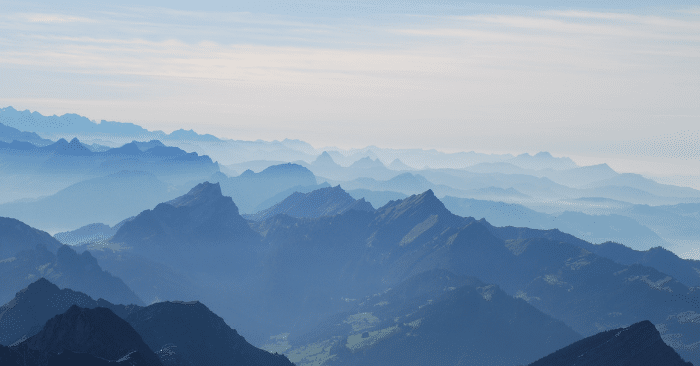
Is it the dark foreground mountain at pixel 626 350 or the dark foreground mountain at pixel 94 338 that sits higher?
the dark foreground mountain at pixel 94 338

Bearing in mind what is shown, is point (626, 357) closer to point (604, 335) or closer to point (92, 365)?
point (604, 335)

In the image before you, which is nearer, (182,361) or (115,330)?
(115,330)

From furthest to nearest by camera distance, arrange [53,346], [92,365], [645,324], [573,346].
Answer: [573,346] → [645,324] → [53,346] → [92,365]

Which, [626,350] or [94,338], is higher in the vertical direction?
[94,338]

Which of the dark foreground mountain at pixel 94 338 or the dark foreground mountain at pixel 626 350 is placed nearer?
the dark foreground mountain at pixel 94 338

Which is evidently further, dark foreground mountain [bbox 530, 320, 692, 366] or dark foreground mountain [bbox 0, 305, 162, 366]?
dark foreground mountain [bbox 530, 320, 692, 366]

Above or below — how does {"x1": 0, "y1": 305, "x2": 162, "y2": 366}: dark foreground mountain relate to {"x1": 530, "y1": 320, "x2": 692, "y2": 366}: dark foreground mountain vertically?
above

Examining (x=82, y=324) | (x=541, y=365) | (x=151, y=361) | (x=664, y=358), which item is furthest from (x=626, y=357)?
(x=82, y=324)

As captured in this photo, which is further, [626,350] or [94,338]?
[626,350]
